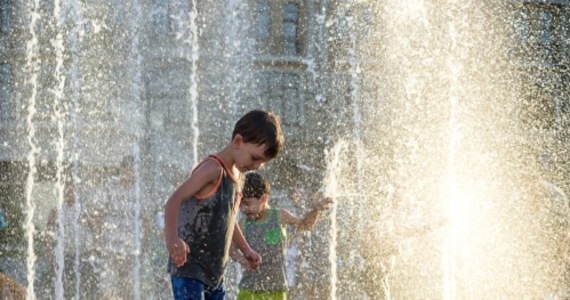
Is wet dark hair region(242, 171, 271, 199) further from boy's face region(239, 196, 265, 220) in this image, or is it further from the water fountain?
the water fountain

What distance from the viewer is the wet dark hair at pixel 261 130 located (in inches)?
135

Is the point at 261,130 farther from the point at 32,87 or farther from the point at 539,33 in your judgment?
the point at 539,33

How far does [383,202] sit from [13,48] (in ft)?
35.9

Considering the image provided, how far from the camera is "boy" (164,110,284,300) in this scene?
3.43m

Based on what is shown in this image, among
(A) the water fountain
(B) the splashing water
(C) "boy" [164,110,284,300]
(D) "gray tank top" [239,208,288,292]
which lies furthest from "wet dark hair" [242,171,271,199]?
(B) the splashing water

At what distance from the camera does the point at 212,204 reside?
3.54 m

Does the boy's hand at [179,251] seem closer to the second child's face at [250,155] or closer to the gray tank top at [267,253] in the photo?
the second child's face at [250,155]

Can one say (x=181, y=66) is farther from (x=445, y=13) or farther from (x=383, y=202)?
(x=445, y=13)

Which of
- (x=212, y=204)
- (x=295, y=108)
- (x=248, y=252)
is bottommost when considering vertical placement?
(x=248, y=252)

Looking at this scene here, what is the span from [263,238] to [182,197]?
1.89 m

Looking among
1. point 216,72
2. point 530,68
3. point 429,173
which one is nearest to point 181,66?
point 216,72

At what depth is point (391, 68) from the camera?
24.6 metres

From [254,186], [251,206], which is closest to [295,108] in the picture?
[251,206]

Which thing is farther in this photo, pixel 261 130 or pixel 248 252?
pixel 248 252
